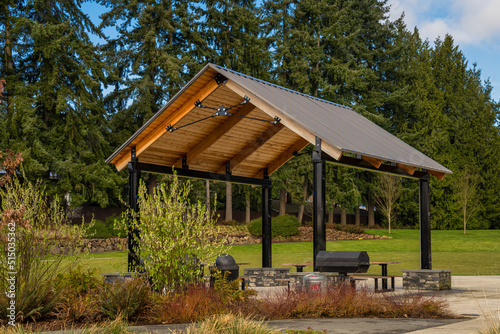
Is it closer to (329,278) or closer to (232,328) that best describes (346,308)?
(329,278)

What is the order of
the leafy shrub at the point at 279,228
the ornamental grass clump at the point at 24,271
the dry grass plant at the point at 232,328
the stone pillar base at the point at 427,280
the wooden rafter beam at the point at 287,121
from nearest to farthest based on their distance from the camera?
the dry grass plant at the point at 232,328, the ornamental grass clump at the point at 24,271, the wooden rafter beam at the point at 287,121, the stone pillar base at the point at 427,280, the leafy shrub at the point at 279,228

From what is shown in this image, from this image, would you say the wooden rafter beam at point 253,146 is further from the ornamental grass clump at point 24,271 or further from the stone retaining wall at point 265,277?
the ornamental grass clump at point 24,271

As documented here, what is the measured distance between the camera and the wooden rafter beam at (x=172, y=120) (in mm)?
12539

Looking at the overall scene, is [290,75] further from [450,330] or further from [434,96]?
[450,330]

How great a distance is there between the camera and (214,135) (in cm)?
1447

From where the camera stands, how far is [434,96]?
49.8 meters

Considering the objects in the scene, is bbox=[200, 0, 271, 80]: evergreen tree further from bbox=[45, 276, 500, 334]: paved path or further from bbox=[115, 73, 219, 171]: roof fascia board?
bbox=[45, 276, 500, 334]: paved path

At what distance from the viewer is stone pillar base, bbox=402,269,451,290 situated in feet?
44.1

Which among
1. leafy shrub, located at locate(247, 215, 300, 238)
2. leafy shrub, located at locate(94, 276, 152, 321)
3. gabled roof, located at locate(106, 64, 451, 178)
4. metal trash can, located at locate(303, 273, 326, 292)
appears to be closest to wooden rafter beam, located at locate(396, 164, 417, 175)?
gabled roof, located at locate(106, 64, 451, 178)

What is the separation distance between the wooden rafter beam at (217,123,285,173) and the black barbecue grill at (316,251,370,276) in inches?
178

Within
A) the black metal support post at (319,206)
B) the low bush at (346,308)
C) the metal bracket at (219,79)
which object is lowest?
the low bush at (346,308)

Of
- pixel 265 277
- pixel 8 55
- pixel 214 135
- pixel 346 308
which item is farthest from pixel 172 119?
pixel 8 55

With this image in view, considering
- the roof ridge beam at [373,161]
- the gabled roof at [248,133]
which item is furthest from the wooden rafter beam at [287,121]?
the roof ridge beam at [373,161]

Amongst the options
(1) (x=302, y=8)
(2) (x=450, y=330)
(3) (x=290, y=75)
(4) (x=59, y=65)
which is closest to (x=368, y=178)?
(3) (x=290, y=75)
